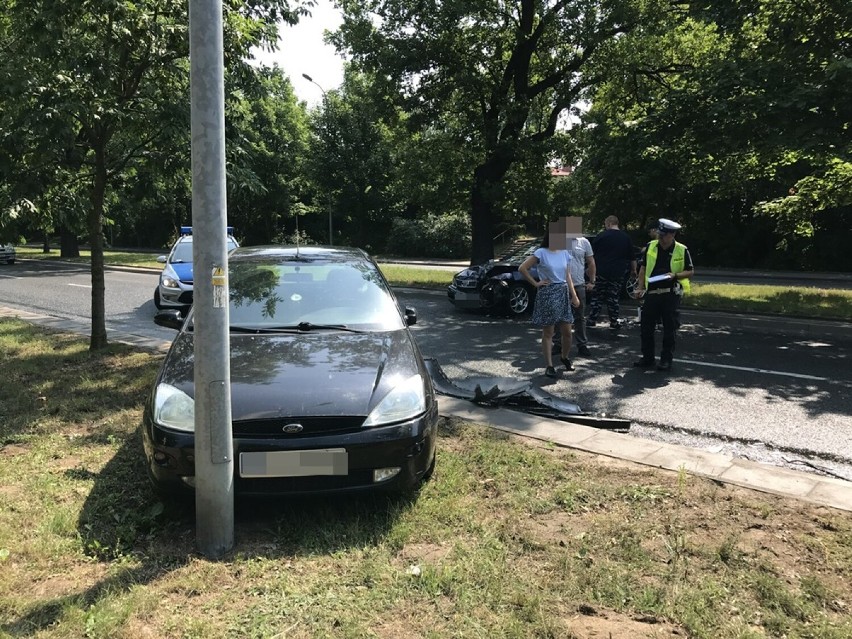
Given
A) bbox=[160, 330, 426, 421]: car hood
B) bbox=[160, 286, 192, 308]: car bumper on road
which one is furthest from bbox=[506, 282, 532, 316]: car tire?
bbox=[160, 330, 426, 421]: car hood

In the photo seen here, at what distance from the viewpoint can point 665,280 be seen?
730 cm

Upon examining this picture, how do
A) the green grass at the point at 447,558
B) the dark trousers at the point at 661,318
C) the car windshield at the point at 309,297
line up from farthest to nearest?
the dark trousers at the point at 661,318 → the car windshield at the point at 309,297 → the green grass at the point at 447,558

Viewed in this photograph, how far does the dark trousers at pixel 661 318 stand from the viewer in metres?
7.36

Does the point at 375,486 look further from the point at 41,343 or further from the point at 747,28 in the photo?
the point at 747,28

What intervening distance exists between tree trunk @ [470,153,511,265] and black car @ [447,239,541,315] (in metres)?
4.15

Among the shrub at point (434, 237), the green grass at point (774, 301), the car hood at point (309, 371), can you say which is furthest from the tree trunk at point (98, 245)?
the shrub at point (434, 237)

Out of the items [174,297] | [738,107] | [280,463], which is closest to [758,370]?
[738,107]

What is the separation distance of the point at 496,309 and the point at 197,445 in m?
9.23

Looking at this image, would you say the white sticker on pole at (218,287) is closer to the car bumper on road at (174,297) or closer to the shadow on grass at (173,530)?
the shadow on grass at (173,530)

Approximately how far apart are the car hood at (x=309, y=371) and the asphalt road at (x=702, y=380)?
8.44 ft

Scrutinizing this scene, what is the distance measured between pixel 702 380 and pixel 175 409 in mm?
5818

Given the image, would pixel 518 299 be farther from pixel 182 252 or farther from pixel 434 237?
pixel 434 237

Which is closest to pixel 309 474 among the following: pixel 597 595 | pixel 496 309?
pixel 597 595

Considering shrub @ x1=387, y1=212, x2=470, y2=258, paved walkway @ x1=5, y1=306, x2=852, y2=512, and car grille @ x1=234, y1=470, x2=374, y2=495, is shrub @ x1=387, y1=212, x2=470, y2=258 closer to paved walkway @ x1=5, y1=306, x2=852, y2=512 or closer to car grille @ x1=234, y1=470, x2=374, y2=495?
paved walkway @ x1=5, y1=306, x2=852, y2=512
